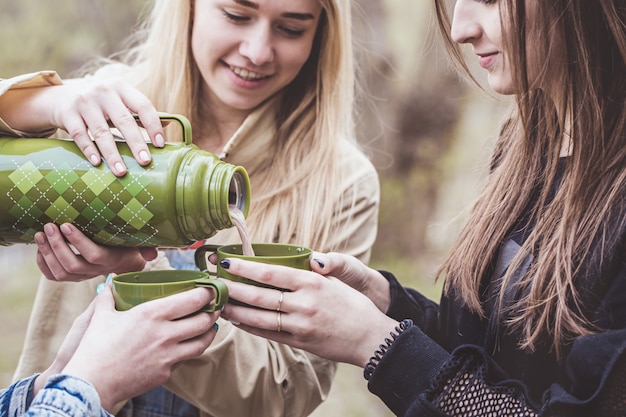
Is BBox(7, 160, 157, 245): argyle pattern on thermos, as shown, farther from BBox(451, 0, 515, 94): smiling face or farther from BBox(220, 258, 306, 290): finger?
BBox(451, 0, 515, 94): smiling face

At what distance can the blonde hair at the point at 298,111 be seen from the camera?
209 cm

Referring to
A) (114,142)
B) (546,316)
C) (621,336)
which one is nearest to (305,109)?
(114,142)

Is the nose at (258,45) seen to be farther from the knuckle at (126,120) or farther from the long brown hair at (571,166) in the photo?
the long brown hair at (571,166)

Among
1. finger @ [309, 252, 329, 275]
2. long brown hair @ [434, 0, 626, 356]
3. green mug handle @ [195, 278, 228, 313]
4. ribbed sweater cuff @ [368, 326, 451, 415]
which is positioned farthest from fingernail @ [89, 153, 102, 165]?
long brown hair @ [434, 0, 626, 356]

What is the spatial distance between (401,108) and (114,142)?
504 cm

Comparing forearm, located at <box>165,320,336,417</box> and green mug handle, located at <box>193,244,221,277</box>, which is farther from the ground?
green mug handle, located at <box>193,244,221,277</box>

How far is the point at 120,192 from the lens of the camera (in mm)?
1453

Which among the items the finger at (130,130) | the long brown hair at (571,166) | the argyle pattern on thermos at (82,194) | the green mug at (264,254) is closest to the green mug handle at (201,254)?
the green mug at (264,254)

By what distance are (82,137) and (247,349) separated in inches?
27.4

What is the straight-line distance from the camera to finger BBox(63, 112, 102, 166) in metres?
1.47

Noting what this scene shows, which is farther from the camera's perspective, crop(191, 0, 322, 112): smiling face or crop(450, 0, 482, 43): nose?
crop(191, 0, 322, 112): smiling face

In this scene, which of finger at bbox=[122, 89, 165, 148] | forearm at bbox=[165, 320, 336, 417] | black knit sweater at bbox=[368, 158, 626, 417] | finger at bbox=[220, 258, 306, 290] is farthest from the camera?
forearm at bbox=[165, 320, 336, 417]

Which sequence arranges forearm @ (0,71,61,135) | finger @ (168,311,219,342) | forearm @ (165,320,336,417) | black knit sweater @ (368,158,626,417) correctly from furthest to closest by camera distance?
forearm @ (165,320,336,417) < forearm @ (0,71,61,135) < finger @ (168,311,219,342) < black knit sweater @ (368,158,626,417)

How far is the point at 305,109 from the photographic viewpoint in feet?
7.43
